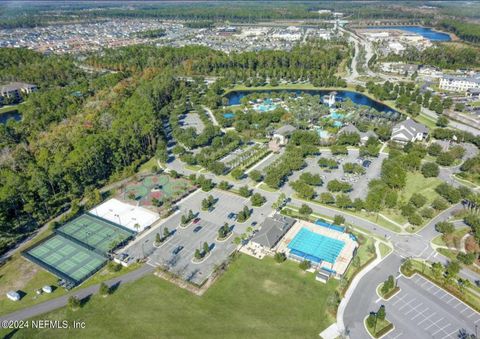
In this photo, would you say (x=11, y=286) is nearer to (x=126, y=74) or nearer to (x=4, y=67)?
(x=126, y=74)

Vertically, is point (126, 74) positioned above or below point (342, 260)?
above

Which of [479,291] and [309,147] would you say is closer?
[479,291]

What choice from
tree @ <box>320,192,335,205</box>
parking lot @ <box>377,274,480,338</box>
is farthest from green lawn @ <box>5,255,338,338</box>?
Result: tree @ <box>320,192,335,205</box>

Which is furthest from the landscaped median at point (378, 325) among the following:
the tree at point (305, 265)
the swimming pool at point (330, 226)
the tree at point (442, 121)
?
the tree at point (442, 121)

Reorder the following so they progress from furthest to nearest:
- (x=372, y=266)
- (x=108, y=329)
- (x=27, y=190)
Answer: (x=27, y=190) → (x=372, y=266) → (x=108, y=329)

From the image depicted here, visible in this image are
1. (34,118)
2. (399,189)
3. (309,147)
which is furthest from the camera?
(34,118)

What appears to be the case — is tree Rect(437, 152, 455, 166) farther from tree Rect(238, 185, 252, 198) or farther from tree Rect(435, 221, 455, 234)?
tree Rect(238, 185, 252, 198)

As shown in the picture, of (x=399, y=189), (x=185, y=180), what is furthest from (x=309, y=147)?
(x=185, y=180)

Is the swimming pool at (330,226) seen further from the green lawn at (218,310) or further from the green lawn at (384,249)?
the green lawn at (218,310)
